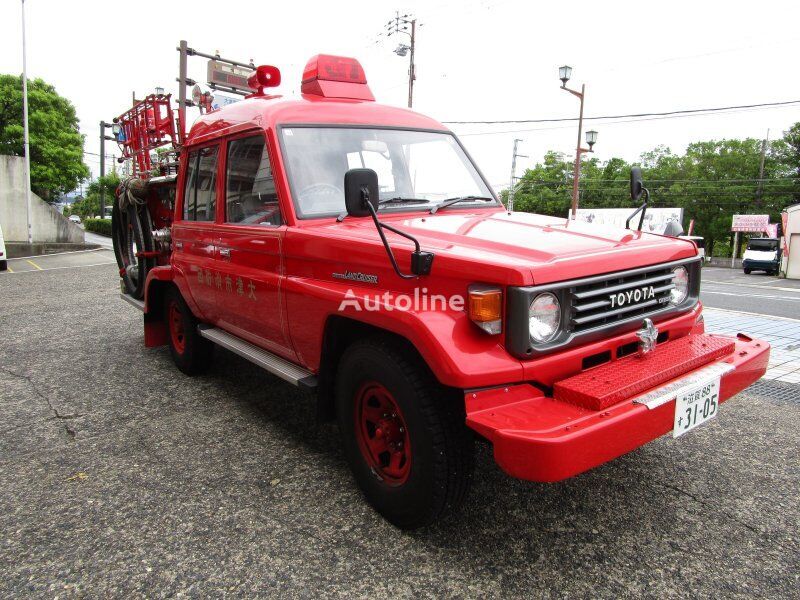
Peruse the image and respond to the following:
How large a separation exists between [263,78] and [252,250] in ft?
5.49

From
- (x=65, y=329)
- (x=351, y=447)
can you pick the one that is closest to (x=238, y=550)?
(x=351, y=447)

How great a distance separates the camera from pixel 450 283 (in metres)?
2.27

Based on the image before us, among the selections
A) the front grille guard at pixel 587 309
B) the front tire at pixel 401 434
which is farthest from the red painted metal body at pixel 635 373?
the front tire at pixel 401 434

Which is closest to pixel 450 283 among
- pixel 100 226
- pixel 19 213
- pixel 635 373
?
pixel 635 373

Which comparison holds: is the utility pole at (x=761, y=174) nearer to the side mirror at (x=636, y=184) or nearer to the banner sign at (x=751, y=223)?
the banner sign at (x=751, y=223)

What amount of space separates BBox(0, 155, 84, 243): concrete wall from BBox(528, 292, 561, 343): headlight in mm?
24087

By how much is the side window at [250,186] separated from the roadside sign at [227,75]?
5.27m

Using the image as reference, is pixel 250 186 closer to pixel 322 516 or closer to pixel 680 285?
pixel 322 516

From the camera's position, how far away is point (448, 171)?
3717 millimetres

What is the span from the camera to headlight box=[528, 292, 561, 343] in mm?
2186

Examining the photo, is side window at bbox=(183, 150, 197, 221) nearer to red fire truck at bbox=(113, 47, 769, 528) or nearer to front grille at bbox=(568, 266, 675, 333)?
red fire truck at bbox=(113, 47, 769, 528)

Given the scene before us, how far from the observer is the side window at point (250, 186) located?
324 cm

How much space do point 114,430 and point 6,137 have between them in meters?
35.9

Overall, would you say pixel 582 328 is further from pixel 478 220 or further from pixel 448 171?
pixel 448 171
